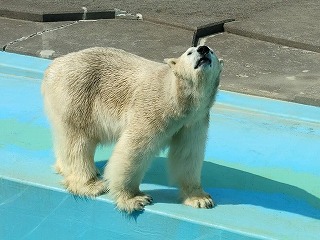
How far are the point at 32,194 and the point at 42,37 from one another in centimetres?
266

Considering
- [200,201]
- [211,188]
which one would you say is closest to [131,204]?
[200,201]

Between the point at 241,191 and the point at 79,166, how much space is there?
0.70 meters

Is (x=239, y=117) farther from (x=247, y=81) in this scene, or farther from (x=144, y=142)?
(x=144, y=142)

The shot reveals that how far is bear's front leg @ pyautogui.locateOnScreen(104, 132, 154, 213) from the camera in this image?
265 cm

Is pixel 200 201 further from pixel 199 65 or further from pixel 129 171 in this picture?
pixel 199 65

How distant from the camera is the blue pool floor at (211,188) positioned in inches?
108

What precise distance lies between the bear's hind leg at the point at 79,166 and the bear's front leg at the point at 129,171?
0.10 metres

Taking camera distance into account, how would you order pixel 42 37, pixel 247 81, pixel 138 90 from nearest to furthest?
pixel 138 90 → pixel 247 81 → pixel 42 37

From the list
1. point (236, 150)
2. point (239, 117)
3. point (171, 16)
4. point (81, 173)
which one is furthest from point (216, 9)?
point (81, 173)

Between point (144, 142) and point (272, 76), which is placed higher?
point (144, 142)

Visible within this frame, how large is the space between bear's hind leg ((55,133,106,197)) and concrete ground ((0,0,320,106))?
5.62 feet

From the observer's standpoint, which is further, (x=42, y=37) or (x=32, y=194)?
(x=42, y=37)

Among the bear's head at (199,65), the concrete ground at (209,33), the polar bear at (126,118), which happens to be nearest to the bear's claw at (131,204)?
the polar bear at (126,118)

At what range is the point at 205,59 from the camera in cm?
248
